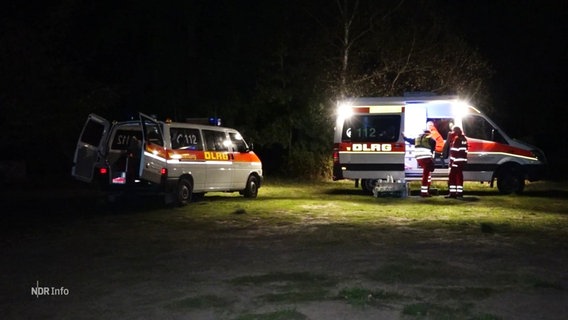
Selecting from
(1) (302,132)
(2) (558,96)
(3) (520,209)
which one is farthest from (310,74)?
(2) (558,96)

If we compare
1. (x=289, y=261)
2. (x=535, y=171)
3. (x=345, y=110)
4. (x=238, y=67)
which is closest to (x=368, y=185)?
(x=345, y=110)

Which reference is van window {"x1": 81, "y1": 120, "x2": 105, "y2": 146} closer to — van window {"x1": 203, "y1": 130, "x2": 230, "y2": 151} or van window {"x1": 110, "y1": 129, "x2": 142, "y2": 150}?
van window {"x1": 110, "y1": 129, "x2": 142, "y2": 150}

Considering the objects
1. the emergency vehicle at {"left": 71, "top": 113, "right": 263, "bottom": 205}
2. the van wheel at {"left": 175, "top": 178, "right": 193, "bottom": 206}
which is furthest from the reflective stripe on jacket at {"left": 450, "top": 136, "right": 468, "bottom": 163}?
the van wheel at {"left": 175, "top": 178, "right": 193, "bottom": 206}

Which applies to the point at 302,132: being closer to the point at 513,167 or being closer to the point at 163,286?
the point at 513,167

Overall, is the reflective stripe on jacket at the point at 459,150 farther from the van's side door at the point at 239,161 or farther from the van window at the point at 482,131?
the van's side door at the point at 239,161

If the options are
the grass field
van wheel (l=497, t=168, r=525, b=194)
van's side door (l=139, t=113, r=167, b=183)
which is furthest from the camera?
van wheel (l=497, t=168, r=525, b=194)

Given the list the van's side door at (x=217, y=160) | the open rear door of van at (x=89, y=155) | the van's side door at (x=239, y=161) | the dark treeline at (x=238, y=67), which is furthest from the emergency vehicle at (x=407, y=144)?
the dark treeline at (x=238, y=67)

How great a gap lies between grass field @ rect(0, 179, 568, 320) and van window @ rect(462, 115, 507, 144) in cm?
317

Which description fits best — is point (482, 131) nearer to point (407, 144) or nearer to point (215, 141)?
point (407, 144)

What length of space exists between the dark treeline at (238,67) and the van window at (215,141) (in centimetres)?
694

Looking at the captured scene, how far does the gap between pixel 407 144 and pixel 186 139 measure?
6049mm

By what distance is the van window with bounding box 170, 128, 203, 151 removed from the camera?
14.7 m

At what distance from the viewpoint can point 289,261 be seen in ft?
28.5

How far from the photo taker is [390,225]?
1181 centimetres
